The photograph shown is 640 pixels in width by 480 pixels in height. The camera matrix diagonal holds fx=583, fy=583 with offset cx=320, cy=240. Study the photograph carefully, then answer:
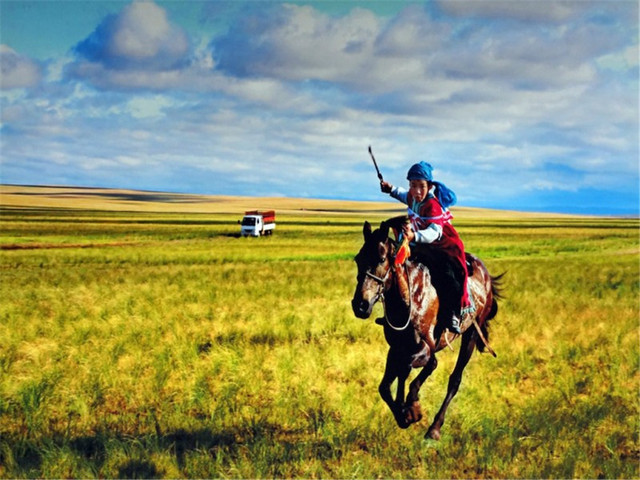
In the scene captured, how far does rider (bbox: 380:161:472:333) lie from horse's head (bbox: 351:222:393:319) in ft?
0.51

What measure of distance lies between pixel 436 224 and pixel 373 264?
0.63 meters

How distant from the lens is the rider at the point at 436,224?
406cm

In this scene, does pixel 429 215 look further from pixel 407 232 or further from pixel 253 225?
pixel 253 225

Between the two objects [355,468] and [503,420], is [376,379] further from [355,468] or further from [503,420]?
[355,468]

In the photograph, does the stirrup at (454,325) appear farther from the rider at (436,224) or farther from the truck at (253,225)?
the truck at (253,225)

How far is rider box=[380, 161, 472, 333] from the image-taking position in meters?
4.06

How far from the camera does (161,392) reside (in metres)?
9.14

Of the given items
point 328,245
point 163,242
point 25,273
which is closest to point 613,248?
point 328,245

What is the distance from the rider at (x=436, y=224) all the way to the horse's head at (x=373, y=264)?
15 centimetres

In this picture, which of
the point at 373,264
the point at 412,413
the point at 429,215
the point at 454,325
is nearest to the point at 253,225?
the point at 454,325

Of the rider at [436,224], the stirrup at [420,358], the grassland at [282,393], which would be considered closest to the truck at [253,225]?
the grassland at [282,393]

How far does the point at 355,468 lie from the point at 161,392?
401 cm

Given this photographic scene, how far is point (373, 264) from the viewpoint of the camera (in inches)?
149

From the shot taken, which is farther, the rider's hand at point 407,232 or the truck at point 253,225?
the truck at point 253,225
